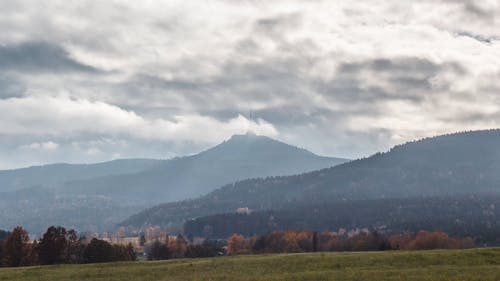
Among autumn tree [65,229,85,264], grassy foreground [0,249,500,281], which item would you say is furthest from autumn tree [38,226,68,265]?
grassy foreground [0,249,500,281]

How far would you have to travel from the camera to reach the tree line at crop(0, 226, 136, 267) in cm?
10600

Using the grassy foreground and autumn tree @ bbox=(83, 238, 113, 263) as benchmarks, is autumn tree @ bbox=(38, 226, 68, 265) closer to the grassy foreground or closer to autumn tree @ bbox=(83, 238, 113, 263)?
autumn tree @ bbox=(83, 238, 113, 263)

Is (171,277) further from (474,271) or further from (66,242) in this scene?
(66,242)

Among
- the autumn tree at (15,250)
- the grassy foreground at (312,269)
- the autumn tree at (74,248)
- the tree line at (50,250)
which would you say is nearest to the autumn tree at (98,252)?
the tree line at (50,250)

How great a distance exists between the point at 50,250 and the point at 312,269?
232 ft

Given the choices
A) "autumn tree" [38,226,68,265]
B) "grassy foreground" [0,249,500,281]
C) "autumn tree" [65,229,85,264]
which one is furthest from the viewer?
"autumn tree" [65,229,85,264]

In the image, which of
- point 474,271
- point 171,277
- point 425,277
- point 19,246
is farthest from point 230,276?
point 19,246

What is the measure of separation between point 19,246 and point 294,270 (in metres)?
69.9

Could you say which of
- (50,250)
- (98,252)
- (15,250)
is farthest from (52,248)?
(98,252)

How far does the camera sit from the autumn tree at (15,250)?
10525cm

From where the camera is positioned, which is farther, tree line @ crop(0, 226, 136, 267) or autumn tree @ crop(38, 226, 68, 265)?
autumn tree @ crop(38, 226, 68, 265)

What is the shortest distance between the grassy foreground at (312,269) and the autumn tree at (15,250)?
40.1m

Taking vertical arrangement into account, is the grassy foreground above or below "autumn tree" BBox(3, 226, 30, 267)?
below

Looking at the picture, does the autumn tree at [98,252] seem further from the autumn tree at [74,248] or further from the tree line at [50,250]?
the autumn tree at [74,248]
